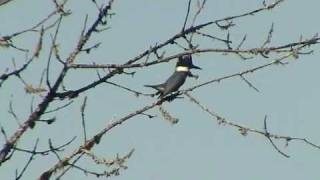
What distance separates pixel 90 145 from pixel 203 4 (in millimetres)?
1549

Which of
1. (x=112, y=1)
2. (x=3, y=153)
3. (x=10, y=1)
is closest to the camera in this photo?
(x=10, y=1)

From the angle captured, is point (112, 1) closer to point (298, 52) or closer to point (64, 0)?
point (64, 0)

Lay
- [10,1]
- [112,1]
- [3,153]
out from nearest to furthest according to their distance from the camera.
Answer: [10,1] → [3,153] → [112,1]

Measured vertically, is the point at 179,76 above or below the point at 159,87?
above

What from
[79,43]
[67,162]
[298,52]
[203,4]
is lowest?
[67,162]

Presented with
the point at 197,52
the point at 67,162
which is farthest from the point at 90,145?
the point at 197,52

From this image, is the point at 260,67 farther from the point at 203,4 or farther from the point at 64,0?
the point at 64,0

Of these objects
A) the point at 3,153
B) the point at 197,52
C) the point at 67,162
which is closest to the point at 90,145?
the point at 67,162

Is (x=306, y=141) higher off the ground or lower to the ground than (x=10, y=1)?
lower

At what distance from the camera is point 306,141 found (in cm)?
595

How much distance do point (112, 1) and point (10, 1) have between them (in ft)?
4.16

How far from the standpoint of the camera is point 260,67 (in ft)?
18.8

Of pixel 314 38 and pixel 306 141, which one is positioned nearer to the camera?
pixel 314 38

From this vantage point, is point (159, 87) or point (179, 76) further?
point (179, 76)
